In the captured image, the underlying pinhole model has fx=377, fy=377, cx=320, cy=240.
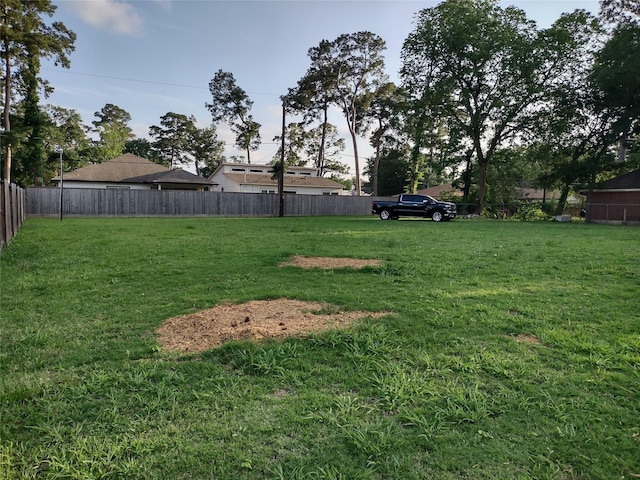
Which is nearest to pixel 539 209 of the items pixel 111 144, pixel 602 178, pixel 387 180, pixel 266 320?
pixel 602 178

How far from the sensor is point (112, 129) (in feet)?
153

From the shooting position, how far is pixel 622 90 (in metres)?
22.6

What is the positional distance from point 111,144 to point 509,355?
2028 inches

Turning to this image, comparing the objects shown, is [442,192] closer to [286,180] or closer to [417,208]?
[286,180]

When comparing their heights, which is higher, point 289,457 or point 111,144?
point 111,144

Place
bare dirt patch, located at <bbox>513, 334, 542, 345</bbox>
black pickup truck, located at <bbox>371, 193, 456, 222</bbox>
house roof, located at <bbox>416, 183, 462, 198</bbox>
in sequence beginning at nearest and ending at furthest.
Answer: bare dirt patch, located at <bbox>513, 334, 542, 345</bbox>, black pickup truck, located at <bbox>371, 193, 456, 222</bbox>, house roof, located at <bbox>416, 183, 462, 198</bbox>

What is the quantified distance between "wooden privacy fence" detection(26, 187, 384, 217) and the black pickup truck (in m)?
6.43

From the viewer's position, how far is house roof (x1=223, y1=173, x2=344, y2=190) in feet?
117

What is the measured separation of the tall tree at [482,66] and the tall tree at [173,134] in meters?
34.3

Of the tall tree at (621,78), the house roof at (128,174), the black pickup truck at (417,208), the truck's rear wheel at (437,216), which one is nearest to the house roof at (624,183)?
the tall tree at (621,78)

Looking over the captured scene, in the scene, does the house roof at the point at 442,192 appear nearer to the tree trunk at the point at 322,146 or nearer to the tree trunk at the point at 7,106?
the tree trunk at the point at 322,146

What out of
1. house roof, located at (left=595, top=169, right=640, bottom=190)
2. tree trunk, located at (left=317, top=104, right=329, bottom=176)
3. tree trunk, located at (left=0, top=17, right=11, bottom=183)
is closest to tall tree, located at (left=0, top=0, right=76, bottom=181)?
tree trunk, located at (left=0, top=17, right=11, bottom=183)

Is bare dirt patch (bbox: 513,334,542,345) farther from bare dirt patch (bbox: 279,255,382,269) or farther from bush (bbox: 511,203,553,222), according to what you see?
bush (bbox: 511,203,553,222)

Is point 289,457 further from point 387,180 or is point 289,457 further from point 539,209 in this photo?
point 387,180
